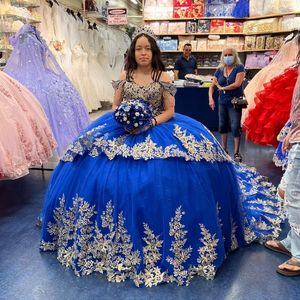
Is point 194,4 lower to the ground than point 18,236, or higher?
higher

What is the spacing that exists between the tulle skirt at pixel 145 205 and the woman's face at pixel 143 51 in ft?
1.54

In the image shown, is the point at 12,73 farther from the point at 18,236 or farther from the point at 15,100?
the point at 18,236

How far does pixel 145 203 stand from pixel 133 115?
541 millimetres

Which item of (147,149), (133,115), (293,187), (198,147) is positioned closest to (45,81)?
(133,115)

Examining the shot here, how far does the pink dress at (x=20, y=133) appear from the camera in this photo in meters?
3.02

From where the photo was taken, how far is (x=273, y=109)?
417cm

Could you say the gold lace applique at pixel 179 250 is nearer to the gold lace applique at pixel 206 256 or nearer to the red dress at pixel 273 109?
the gold lace applique at pixel 206 256

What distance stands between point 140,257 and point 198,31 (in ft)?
22.4

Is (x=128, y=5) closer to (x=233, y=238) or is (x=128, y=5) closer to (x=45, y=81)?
(x=45, y=81)

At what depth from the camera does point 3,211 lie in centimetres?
337

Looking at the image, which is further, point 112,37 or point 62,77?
point 112,37

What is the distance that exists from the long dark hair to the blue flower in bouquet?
31 cm

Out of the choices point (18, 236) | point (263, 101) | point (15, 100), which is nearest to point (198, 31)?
point (263, 101)

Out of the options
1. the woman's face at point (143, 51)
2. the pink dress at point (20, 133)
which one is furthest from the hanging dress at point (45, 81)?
the woman's face at point (143, 51)
